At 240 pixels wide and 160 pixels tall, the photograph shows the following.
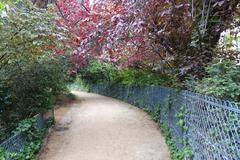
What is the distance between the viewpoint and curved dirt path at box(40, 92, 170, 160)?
6.64 m

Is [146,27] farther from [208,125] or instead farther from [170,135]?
[170,135]

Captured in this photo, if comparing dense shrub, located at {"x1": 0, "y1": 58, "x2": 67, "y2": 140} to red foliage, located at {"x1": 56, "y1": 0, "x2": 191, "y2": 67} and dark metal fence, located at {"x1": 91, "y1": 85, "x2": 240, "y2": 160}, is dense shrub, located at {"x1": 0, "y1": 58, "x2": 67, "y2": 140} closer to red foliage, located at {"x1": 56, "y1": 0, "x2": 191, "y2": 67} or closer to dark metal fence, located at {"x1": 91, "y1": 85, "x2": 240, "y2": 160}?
red foliage, located at {"x1": 56, "y1": 0, "x2": 191, "y2": 67}

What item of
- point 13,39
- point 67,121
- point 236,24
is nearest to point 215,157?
point 236,24

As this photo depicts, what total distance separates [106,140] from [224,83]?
15.5 ft

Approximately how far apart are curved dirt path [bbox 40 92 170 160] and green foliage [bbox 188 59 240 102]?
2693mm

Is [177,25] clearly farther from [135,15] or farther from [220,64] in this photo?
[220,64]

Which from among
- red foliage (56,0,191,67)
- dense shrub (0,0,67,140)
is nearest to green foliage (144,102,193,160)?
red foliage (56,0,191,67)

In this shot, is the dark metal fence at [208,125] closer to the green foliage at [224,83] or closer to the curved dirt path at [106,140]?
the green foliage at [224,83]

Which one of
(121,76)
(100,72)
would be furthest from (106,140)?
(100,72)

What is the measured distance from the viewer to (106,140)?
7.94 metres

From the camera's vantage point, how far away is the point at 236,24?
6.80 metres

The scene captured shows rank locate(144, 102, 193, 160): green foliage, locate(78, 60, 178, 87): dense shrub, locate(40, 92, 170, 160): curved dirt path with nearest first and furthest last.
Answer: locate(144, 102, 193, 160): green foliage, locate(40, 92, 170, 160): curved dirt path, locate(78, 60, 178, 87): dense shrub

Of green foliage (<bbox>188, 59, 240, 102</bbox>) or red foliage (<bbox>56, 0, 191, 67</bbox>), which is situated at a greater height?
red foliage (<bbox>56, 0, 191, 67</bbox>)

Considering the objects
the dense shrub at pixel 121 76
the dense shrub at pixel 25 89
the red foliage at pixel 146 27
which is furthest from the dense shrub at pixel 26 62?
the dense shrub at pixel 121 76
